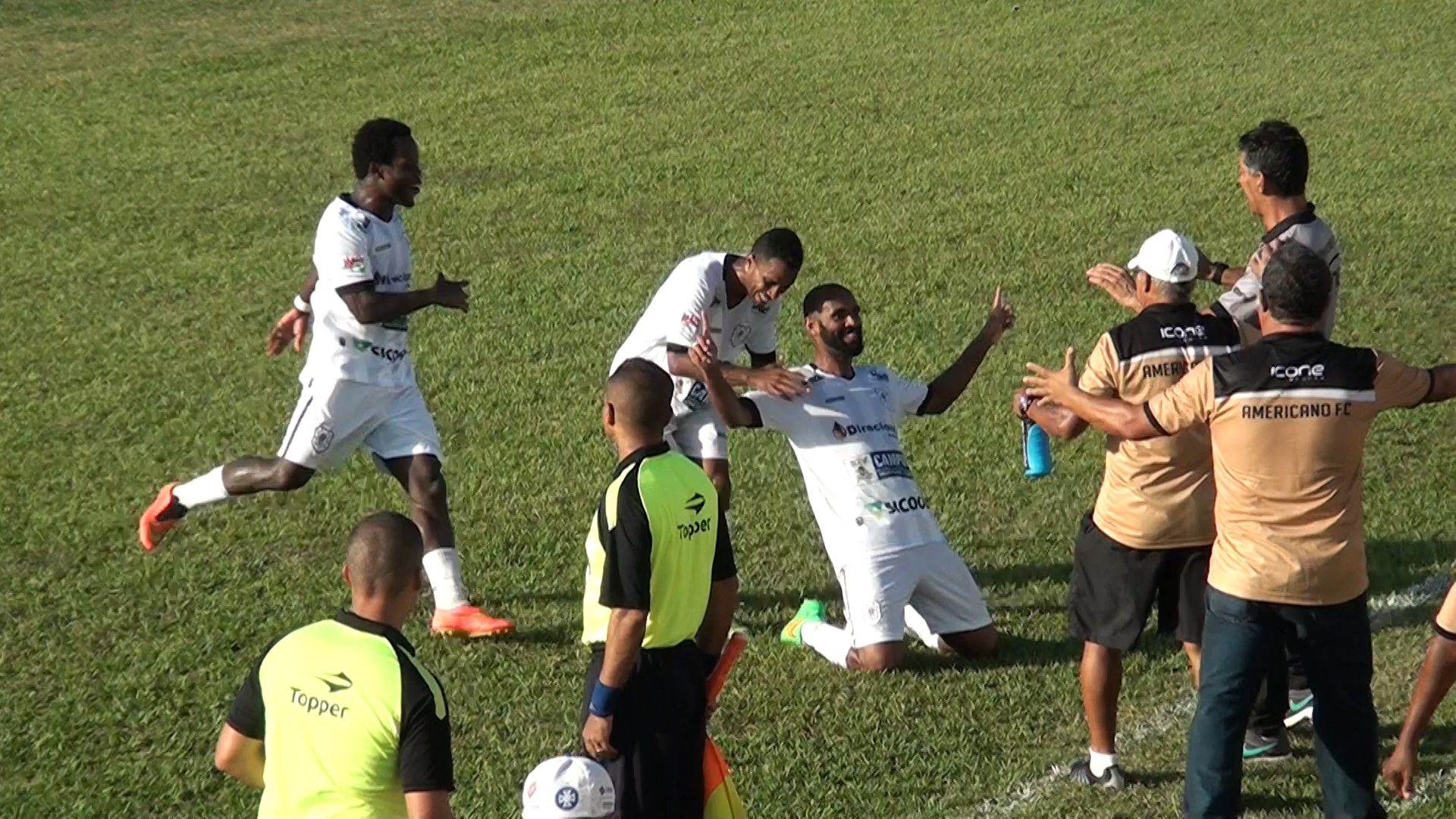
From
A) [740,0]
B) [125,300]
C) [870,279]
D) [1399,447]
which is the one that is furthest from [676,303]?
[740,0]

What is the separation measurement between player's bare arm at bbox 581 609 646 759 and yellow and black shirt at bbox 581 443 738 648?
4cm

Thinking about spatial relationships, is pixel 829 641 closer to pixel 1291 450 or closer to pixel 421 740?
pixel 1291 450

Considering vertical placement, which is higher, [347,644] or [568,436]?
[347,644]

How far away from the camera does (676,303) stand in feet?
30.6

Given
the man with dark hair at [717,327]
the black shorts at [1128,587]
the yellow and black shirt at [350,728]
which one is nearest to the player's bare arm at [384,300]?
the man with dark hair at [717,327]

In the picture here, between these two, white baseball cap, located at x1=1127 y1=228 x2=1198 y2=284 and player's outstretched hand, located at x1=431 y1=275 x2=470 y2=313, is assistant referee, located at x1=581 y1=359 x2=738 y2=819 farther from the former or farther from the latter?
player's outstretched hand, located at x1=431 y1=275 x2=470 y2=313

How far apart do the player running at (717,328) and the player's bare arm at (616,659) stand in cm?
266

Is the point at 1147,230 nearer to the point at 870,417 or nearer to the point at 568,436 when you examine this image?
the point at 568,436

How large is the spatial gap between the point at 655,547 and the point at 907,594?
299cm

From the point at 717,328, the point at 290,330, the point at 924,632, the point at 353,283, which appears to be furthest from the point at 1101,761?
the point at 290,330

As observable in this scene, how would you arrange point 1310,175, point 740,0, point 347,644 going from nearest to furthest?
point 347,644
point 1310,175
point 740,0

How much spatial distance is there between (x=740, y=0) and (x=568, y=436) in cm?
A: 1554

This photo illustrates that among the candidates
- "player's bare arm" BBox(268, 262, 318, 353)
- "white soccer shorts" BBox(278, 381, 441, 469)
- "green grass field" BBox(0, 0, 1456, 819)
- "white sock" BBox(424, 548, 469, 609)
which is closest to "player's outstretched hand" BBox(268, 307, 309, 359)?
"player's bare arm" BBox(268, 262, 318, 353)

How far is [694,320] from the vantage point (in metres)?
9.27
